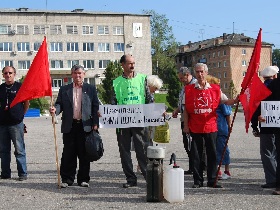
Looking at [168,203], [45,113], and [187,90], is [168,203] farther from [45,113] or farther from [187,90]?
[45,113]

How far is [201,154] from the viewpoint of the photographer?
27.4 feet

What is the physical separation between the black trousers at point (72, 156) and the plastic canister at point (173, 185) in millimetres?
1870

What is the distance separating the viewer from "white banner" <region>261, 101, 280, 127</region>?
25.9 ft

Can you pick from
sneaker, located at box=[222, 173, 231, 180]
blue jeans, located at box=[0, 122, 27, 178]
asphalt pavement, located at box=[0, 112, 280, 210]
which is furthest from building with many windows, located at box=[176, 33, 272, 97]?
blue jeans, located at box=[0, 122, 27, 178]

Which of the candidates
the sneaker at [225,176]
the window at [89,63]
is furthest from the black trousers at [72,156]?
the window at [89,63]

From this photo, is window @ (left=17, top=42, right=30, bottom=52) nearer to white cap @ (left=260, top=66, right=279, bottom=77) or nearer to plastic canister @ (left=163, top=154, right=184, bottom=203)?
white cap @ (left=260, top=66, right=279, bottom=77)

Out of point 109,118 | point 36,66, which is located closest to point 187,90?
point 109,118

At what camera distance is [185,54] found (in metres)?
130

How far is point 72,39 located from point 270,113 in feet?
266

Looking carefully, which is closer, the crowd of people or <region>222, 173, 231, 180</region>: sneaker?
the crowd of people

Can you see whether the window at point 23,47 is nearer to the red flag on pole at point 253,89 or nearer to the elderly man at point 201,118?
the elderly man at point 201,118

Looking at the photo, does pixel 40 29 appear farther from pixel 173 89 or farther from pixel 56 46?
pixel 173 89

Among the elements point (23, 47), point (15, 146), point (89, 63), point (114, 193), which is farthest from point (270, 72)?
point (89, 63)

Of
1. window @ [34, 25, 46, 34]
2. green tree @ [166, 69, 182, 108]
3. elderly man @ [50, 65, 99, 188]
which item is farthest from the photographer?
window @ [34, 25, 46, 34]
